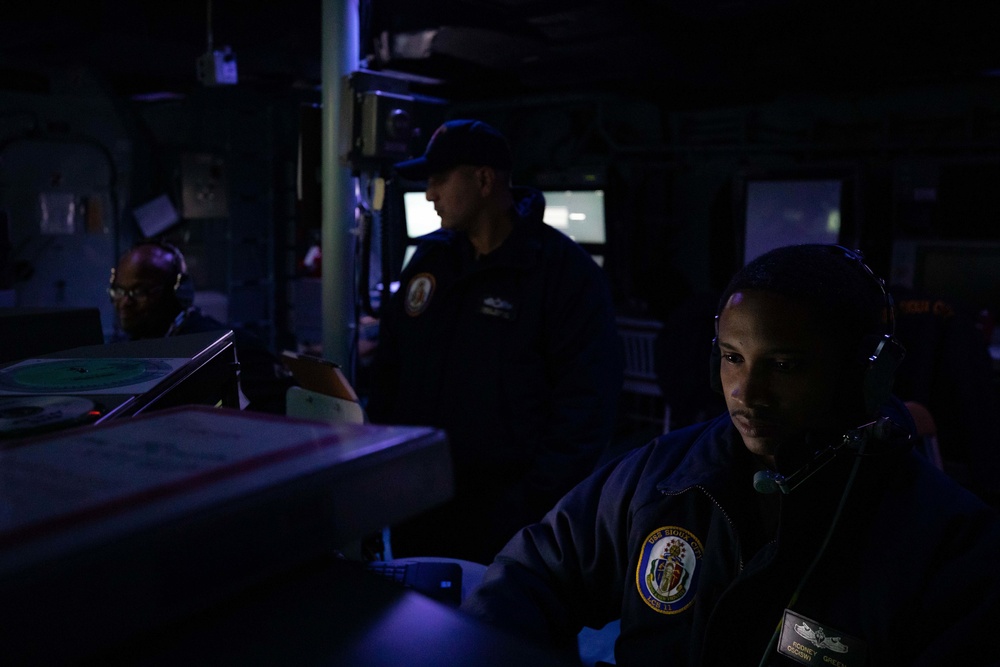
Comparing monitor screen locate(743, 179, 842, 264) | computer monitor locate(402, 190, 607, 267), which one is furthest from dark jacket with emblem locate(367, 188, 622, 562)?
computer monitor locate(402, 190, 607, 267)

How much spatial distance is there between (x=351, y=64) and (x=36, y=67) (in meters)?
4.48

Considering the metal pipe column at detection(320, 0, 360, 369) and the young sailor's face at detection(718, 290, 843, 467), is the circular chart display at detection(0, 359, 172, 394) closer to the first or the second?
the young sailor's face at detection(718, 290, 843, 467)

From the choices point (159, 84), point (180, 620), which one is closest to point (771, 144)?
point (159, 84)

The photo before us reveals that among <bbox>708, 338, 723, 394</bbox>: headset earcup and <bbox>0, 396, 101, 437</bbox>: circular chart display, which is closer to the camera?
<bbox>0, 396, 101, 437</bbox>: circular chart display

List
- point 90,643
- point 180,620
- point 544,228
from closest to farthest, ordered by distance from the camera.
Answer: point 90,643, point 180,620, point 544,228

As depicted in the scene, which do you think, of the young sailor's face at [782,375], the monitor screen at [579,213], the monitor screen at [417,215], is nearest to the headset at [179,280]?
the young sailor's face at [782,375]

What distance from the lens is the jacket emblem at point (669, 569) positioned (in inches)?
45.4

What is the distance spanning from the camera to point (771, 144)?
5.95 meters

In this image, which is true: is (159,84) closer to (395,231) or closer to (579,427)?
(395,231)

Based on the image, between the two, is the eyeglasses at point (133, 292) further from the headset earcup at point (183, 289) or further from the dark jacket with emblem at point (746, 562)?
the dark jacket with emblem at point (746, 562)

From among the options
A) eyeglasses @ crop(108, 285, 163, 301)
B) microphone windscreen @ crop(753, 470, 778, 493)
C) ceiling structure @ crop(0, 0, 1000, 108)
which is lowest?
microphone windscreen @ crop(753, 470, 778, 493)

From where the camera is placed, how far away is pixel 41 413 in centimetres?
67

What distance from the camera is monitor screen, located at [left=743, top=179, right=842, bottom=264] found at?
520 centimetres

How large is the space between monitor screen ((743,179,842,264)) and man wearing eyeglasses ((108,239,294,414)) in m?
3.57
